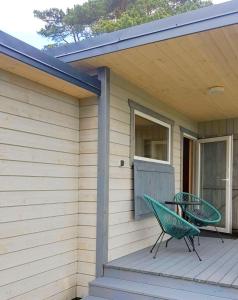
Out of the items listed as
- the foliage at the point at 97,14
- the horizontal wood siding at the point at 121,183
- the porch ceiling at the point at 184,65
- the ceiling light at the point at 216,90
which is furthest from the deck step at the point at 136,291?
the foliage at the point at 97,14

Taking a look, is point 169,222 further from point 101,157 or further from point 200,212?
point 200,212

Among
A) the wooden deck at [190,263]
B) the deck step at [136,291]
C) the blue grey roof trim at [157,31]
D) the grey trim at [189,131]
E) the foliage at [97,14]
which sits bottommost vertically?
the deck step at [136,291]

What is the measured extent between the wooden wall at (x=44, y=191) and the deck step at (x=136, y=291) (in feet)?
0.88

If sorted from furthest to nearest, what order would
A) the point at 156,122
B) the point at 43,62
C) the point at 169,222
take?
the point at 156,122
the point at 169,222
the point at 43,62

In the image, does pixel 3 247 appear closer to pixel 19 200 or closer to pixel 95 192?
pixel 19 200

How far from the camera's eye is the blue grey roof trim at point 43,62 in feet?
8.71

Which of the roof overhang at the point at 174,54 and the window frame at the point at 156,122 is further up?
the roof overhang at the point at 174,54

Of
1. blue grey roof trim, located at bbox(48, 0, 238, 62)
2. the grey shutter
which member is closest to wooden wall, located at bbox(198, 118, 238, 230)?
the grey shutter

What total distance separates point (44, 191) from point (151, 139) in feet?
6.31

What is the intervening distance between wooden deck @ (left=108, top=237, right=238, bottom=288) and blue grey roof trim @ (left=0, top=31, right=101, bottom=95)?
6.07 ft

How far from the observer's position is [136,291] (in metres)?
3.18

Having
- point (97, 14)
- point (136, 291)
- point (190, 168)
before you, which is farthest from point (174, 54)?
point (97, 14)

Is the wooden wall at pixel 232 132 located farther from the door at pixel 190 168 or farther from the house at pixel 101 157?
the house at pixel 101 157

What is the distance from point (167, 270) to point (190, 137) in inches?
133
